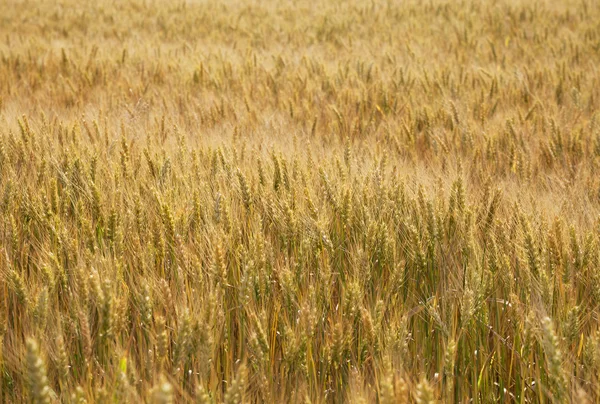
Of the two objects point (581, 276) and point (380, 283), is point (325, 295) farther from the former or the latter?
point (581, 276)

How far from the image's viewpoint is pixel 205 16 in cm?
877

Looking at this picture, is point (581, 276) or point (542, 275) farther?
point (581, 276)

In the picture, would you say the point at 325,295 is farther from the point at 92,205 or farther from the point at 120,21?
the point at 120,21

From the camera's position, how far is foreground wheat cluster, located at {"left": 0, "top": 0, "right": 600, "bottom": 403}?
42.8 inches

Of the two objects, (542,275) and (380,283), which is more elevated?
(542,275)

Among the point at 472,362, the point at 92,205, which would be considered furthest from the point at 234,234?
the point at 472,362

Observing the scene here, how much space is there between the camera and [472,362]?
1203 mm

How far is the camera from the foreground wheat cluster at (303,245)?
3.56 feet

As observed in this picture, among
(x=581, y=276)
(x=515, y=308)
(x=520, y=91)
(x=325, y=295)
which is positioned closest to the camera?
(x=515, y=308)

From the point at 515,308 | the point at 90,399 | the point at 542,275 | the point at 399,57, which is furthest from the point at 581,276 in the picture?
the point at 399,57

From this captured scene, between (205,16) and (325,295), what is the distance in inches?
323

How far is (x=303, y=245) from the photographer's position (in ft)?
5.00

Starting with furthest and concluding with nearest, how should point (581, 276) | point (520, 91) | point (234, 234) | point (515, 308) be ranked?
1. point (520, 91)
2. point (234, 234)
3. point (581, 276)
4. point (515, 308)

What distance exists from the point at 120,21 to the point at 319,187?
736 centimetres
